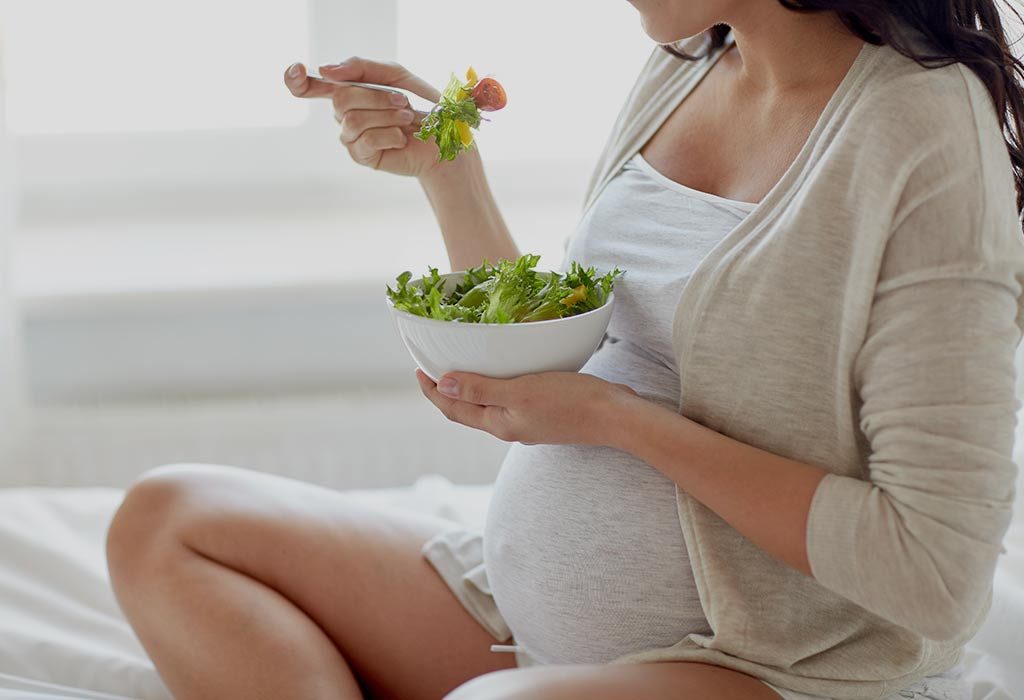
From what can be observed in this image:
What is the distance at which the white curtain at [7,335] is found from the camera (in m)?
1.92

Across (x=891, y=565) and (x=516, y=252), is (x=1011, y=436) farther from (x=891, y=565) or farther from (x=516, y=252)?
(x=516, y=252)

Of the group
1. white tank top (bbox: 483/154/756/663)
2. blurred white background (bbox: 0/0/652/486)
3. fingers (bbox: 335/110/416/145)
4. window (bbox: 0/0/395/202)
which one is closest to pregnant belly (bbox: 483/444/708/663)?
white tank top (bbox: 483/154/756/663)

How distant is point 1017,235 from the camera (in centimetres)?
91

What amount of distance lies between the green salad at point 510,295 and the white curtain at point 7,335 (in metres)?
1.16

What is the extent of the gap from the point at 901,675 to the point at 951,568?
0.20m

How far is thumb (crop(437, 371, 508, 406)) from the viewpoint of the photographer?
1.00m

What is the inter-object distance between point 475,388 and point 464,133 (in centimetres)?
26

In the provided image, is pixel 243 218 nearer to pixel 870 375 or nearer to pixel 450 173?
pixel 450 173

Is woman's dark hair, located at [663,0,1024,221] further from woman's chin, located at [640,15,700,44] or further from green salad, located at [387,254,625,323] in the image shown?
green salad, located at [387,254,625,323]

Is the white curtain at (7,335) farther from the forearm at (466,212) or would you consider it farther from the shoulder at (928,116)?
the shoulder at (928,116)

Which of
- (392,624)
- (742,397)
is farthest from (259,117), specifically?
(742,397)

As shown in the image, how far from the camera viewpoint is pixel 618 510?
104 cm

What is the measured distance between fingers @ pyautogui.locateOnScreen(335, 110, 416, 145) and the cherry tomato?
0.63 ft

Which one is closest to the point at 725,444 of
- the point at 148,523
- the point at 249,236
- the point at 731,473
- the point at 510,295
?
the point at 731,473
